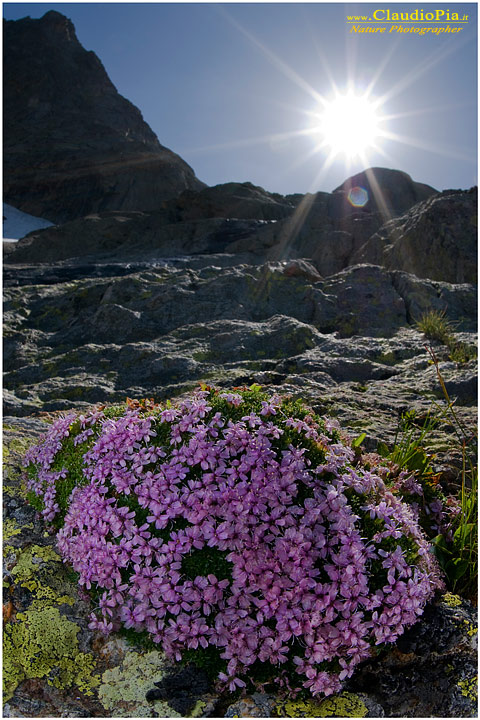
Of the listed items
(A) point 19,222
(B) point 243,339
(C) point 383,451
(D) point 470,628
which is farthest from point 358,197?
(A) point 19,222

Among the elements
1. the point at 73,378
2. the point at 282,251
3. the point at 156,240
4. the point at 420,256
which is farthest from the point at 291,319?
the point at 156,240

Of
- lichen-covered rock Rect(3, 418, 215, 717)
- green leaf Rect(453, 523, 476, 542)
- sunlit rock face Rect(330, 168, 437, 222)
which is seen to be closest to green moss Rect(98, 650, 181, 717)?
lichen-covered rock Rect(3, 418, 215, 717)

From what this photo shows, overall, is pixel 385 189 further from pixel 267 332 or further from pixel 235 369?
pixel 235 369

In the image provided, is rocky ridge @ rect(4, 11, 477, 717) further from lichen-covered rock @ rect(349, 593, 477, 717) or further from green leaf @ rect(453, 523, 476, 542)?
green leaf @ rect(453, 523, 476, 542)

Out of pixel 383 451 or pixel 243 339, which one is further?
pixel 243 339

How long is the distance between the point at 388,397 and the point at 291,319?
3144 mm

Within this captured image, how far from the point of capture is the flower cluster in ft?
9.62

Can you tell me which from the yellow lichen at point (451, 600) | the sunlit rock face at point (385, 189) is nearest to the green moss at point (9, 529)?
the yellow lichen at point (451, 600)

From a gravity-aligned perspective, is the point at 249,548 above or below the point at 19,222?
below

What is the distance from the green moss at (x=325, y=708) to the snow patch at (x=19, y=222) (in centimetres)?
7280

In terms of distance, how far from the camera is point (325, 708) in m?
2.92

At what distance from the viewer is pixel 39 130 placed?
276ft

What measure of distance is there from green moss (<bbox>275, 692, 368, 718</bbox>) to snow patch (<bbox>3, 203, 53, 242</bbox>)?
72798 millimetres

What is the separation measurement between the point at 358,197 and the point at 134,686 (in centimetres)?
4962
